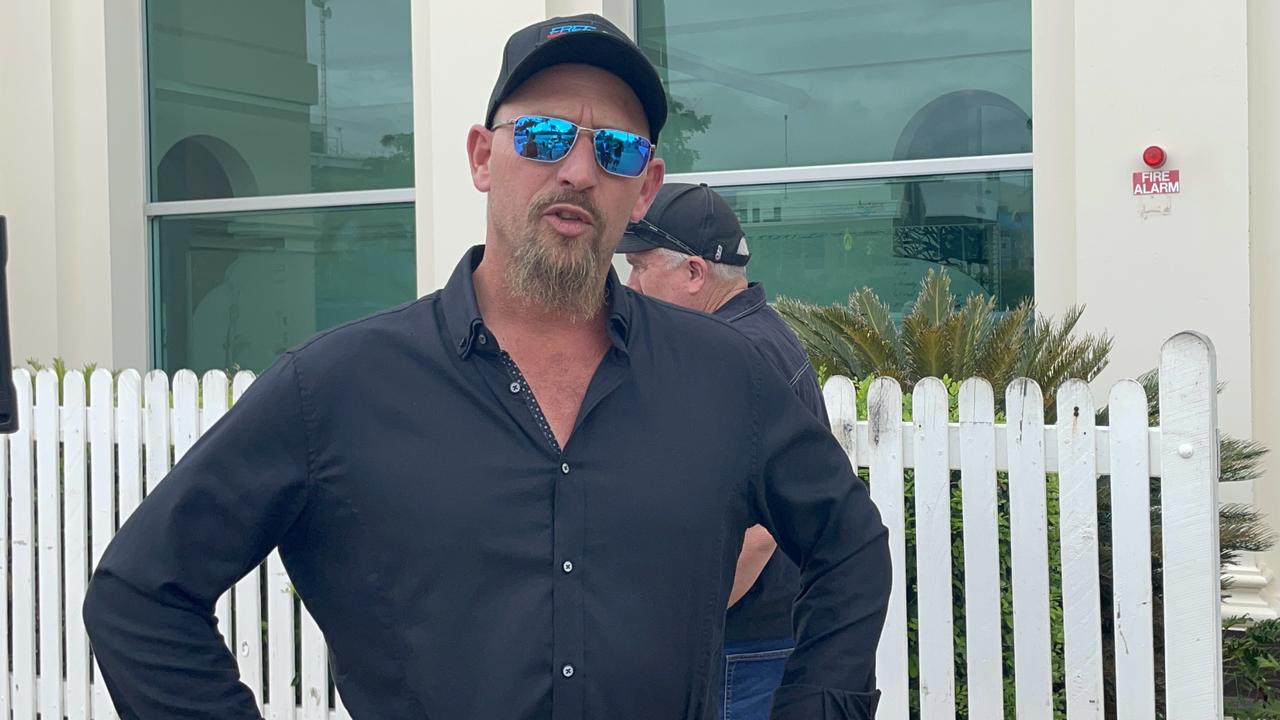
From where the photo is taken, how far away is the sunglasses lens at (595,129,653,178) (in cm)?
205

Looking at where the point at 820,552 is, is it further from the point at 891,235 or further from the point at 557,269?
the point at 891,235

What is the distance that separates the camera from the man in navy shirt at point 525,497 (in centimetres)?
185

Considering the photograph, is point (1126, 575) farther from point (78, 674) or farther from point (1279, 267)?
point (78, 674)

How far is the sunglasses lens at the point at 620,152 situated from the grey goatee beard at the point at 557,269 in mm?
66

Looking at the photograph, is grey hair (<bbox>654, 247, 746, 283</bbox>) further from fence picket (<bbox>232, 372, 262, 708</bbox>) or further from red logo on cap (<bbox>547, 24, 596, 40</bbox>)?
fence picket (<bbox>232, 372, 262, 708</bbox>)

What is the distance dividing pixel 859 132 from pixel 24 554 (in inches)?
175

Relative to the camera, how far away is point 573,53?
2.04 metres

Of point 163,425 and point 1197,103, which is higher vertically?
point 1197,103

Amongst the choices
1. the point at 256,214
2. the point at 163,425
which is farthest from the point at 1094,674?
the point at 256,214

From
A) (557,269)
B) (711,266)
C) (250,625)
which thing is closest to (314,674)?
(250,625)

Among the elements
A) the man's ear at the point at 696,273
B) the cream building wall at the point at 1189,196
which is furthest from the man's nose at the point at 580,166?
the cream building wall at the point at 1189,196

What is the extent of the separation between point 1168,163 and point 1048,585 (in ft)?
8.12

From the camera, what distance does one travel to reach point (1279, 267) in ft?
19.0

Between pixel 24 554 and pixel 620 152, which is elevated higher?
pixel 620 152
